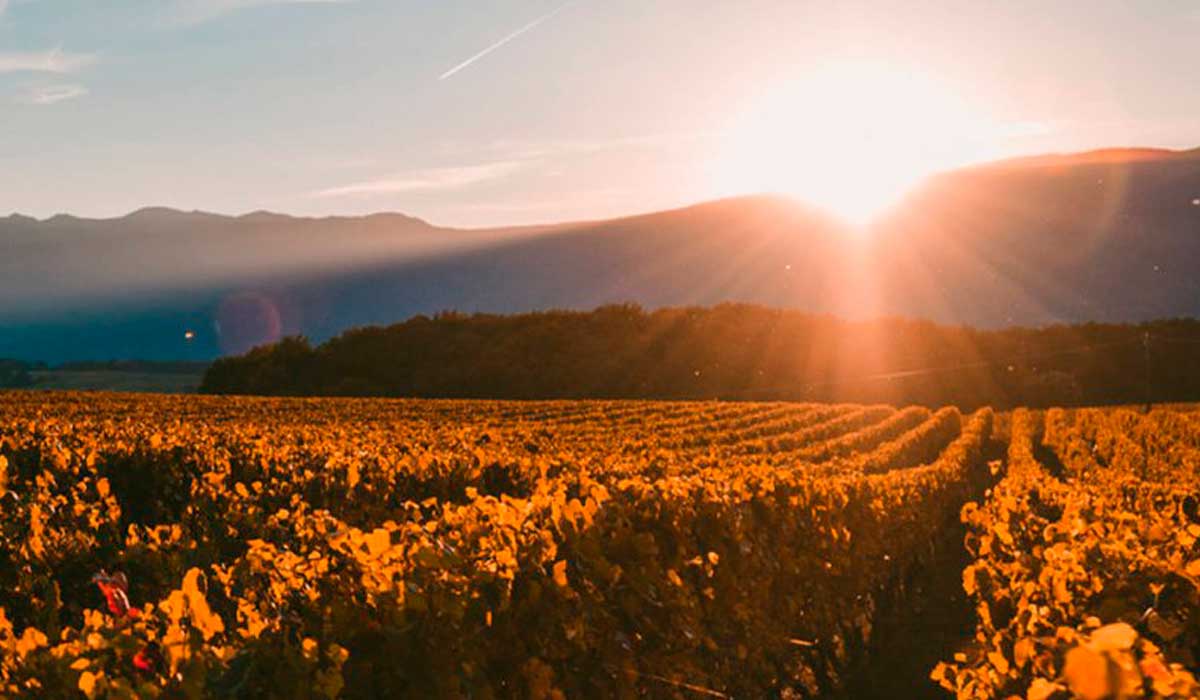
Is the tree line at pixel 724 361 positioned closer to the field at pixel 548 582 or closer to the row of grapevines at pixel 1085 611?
the field at pixel 548 582

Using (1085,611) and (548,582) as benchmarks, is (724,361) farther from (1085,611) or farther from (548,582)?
(548,582)

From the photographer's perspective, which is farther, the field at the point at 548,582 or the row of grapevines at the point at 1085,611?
the field at the point at 548,582

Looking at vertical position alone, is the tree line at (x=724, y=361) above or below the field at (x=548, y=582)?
below

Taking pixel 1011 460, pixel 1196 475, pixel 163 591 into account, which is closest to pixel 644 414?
pixel 1011 460

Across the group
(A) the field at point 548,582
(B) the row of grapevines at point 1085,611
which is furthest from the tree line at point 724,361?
(B) the row of grapevines at point 1085,611

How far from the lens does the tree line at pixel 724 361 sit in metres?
74.7

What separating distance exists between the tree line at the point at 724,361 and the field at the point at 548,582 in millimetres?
57667

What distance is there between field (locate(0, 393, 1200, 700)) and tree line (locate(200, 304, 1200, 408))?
57.7 m

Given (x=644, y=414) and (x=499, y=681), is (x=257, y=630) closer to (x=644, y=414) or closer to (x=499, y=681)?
(x=499, y=681)

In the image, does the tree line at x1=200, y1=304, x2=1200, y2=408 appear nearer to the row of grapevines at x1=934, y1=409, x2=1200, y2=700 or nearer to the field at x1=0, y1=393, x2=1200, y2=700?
the field at x1=0, y1=393, x2=1200, y2=700

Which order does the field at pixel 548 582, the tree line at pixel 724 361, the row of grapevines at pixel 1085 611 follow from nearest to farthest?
1. the row of grapevines at pixel 1085 611
2. the field at pixel 548 582
3. the tree line at pixel 724 361

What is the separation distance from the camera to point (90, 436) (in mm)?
16281

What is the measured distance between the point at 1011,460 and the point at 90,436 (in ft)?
87.9

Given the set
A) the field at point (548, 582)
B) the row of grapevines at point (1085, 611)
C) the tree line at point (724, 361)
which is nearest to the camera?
the row of grapevines at point (1085, 611)
